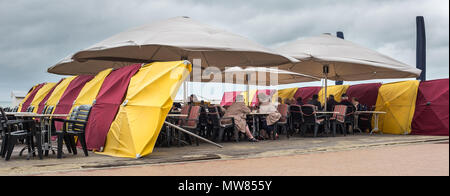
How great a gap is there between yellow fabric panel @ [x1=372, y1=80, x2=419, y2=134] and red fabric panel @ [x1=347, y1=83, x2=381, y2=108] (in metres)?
0.32

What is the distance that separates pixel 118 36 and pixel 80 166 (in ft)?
15.5

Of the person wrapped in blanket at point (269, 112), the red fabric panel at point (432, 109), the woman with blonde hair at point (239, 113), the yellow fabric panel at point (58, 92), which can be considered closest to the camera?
the woman with blonde hair at point (239, 113)

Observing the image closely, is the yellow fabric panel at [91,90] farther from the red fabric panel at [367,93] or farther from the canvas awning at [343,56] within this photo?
the red fabric panel at [367,93]

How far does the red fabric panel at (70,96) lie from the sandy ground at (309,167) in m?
5.89

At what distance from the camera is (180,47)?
9.45 m

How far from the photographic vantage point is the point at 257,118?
1202 cm

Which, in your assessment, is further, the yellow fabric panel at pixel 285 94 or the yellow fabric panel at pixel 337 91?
the yellow fabric panel at pixel 285 94

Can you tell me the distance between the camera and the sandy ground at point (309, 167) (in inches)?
237

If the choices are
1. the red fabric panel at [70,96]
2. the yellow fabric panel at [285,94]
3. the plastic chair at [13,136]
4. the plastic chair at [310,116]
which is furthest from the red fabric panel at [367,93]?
the plastic chair at [13,136]

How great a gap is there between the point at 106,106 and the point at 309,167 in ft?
15.5

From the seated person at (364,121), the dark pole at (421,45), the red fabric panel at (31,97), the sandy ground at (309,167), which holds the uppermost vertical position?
the dark pole at (421,45)

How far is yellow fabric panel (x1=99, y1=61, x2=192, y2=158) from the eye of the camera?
25.8 ft
